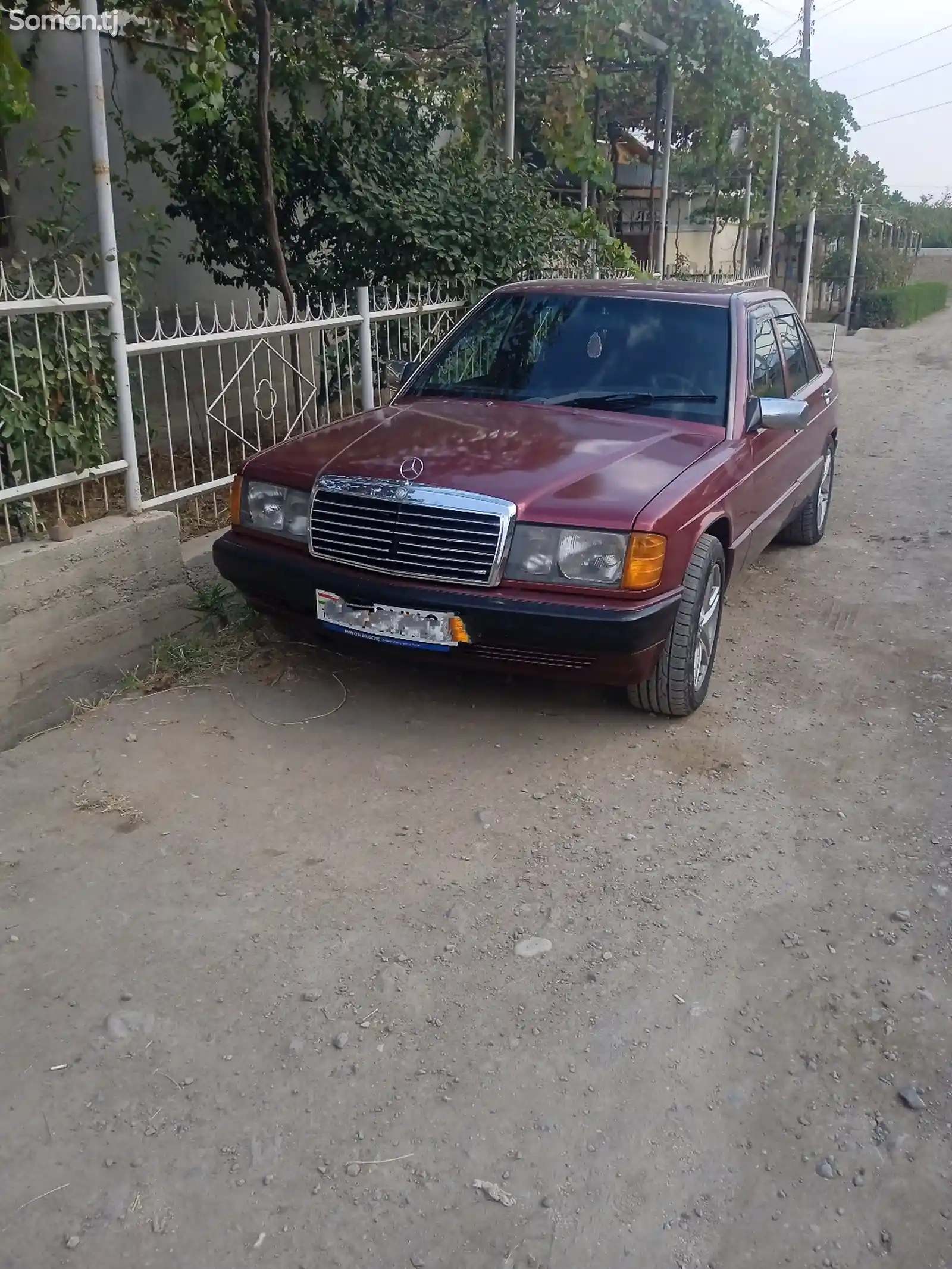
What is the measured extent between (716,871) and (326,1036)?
1435mm

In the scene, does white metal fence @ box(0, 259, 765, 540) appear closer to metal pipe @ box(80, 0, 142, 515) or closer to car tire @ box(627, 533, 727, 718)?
metal pipe @ box(80, 0, 142, 515)

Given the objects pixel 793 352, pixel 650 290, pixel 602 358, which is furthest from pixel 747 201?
pixel 602 358

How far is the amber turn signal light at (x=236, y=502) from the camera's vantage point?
4777 millimetres

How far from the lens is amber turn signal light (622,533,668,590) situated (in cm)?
407

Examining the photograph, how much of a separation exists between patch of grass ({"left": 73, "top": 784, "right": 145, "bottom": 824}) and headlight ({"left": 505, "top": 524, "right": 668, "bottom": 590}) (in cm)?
156

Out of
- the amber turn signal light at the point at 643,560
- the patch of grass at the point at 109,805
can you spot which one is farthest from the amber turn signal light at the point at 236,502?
the amber turn signal light at the point at 643,560

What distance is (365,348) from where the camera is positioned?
6.87m

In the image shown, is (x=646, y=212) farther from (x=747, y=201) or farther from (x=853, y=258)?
(x=853, y=258)

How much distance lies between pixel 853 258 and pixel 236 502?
84.3ft

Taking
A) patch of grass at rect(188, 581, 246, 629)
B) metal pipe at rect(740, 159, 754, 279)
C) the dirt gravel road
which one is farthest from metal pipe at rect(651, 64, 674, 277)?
the dirt gravel road

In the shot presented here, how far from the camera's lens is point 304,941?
3307 mm

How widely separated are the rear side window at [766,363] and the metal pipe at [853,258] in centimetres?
2224

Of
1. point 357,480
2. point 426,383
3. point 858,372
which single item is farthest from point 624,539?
point 858,372

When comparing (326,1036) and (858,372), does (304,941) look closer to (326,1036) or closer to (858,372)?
(326,1036)
